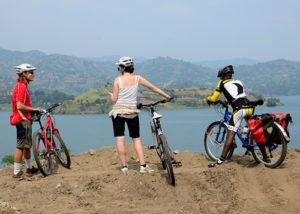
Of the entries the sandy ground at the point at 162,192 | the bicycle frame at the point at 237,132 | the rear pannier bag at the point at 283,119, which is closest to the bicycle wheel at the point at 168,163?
A: the sandy ground at the point at 162,192

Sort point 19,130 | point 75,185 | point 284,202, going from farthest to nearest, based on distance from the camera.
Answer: point 19,130
point 75,185
point 284,202

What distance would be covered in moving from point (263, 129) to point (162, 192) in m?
2.51

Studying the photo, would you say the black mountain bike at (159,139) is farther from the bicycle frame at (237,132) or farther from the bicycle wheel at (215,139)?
the bicycle wheel at (215,139)

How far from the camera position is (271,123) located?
7.98 m

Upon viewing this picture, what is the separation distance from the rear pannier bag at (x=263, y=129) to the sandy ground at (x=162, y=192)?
57 cm

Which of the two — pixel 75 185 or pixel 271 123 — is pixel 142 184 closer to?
pixel 75 185

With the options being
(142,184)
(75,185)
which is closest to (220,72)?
(142,184)

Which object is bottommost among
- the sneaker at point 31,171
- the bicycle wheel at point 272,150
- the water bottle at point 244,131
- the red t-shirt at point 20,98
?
the sneaker at point 31,171

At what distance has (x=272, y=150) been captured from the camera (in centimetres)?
835

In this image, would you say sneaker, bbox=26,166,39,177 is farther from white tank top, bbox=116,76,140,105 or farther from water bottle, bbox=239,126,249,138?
water bottle, bbox=239,126,249,138

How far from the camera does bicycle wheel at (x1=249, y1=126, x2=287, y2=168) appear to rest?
7.83 m

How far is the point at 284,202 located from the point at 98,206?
2989 mm

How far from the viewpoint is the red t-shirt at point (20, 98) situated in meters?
7.91

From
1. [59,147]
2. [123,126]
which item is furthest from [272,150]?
[59,147]
